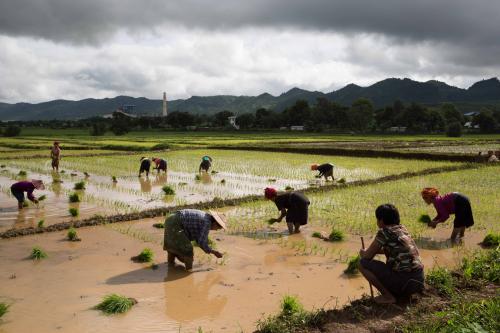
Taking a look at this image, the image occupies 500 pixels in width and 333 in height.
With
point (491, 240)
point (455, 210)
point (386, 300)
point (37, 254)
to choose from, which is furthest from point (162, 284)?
point (491, 240)

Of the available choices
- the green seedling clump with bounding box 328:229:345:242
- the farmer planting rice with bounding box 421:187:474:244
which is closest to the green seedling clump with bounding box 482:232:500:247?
the farmer planting rice with bounding box 421:187:474:244

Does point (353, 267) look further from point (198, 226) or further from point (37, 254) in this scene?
point (37, 254)

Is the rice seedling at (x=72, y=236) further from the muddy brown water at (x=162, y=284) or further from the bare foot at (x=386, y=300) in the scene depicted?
the bare foot at (x=386, y=300)

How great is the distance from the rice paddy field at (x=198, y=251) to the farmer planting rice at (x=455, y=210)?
0.36 m

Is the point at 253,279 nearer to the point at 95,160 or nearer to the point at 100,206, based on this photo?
the point at 100,206

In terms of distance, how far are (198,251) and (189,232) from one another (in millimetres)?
1148

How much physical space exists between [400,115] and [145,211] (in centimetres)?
6028

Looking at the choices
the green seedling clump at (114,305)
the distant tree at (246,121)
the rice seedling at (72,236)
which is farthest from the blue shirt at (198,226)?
the distant tree at (246,121)

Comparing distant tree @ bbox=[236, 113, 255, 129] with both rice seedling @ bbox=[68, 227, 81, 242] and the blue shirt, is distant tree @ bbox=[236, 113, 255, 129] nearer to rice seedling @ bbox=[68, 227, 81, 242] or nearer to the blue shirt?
rice seedling @ bbox=[68, 227, 81, 242]

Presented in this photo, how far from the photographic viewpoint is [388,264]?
16.6 ft

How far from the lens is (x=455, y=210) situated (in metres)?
8.00

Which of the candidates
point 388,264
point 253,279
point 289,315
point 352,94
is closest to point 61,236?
point 253,279

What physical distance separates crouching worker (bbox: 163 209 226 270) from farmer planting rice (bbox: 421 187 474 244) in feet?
13.7

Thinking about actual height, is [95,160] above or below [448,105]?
below
